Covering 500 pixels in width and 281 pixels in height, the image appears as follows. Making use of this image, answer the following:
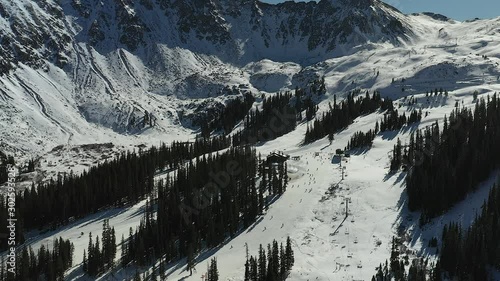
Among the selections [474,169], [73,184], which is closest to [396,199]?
[474,169]

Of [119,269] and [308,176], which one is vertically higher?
[308,176]

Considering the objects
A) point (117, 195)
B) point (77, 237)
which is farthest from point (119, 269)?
point (117, 195)

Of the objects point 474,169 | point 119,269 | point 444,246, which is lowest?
point 119,269

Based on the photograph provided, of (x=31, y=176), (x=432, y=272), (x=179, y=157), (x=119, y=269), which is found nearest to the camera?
(x=432, y=272)

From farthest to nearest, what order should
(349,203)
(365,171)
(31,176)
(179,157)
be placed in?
(179,157), (31,176), (365,171), (349,203)

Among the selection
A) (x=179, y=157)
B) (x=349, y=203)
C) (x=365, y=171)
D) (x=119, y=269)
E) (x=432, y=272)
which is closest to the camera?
(x=432, y=272)

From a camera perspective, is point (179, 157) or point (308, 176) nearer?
point (308, 176)

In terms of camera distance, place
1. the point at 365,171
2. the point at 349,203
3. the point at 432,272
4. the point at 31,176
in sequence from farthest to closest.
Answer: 1. the point at 31,176
2. the point at 365,171
3. the point at 349,203
4. the point at 432,272

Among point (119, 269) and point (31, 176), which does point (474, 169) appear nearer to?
point (119, 269)

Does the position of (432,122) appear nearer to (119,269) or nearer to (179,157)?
(179,157)
